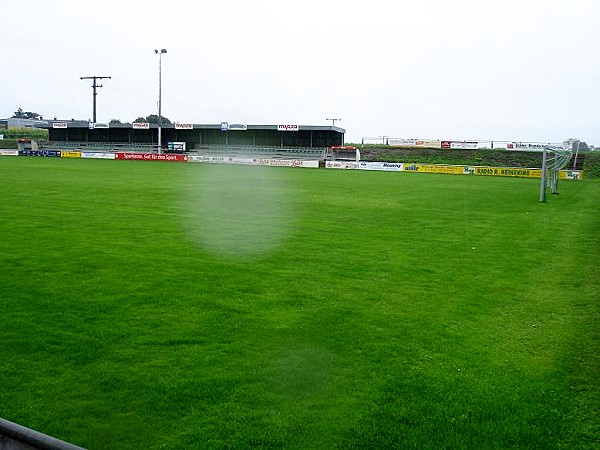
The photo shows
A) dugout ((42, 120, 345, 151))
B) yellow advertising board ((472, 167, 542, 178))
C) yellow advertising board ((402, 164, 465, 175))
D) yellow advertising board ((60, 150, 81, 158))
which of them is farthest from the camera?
dugout ((42, 120, 345, 151))

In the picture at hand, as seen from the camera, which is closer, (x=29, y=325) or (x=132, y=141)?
(x=29, y=325)

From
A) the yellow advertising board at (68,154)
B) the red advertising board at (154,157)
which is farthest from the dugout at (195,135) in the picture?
the red advertising board at (154,157)

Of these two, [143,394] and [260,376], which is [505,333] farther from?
[143,394]

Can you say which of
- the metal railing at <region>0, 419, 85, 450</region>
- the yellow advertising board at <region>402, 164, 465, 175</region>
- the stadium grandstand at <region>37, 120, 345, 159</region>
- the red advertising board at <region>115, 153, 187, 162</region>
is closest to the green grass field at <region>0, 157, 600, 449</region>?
the metal railing at <region>0, 419, 85, 450</region>

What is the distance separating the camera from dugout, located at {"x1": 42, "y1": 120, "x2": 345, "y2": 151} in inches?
2965

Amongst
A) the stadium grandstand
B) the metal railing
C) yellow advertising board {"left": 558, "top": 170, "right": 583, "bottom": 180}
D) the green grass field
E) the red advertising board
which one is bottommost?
the green grass field

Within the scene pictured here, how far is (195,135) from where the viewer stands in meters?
79.9

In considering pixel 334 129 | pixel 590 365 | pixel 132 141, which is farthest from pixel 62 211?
pixel 132 141

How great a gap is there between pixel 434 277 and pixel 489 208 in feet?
45.1

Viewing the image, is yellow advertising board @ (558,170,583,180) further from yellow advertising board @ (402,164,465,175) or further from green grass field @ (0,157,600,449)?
green grass field @ (0,157,600,449)

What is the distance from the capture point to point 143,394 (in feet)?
17.1

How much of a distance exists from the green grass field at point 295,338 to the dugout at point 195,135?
62277 mm

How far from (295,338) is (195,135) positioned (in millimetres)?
76087

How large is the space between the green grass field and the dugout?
6228 cm
